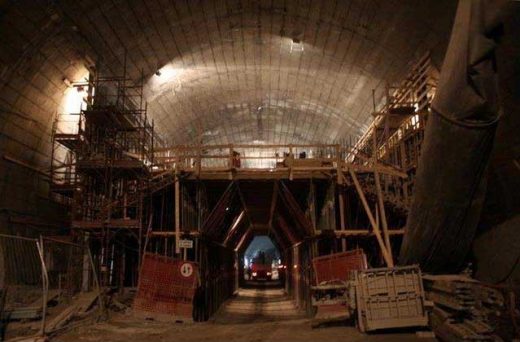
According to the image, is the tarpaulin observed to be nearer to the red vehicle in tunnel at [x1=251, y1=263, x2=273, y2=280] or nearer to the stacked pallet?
the stacked pallet

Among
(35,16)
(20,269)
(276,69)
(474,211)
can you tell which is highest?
(276,69)

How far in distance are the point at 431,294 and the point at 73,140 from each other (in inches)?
523

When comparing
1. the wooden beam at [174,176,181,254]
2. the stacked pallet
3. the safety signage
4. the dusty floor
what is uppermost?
the wooden beam at [174,176,181,254]

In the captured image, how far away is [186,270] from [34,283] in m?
5.21

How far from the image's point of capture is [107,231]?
634 inches

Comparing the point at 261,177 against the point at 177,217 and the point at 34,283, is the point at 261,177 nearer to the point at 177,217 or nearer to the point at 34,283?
the point at 177,217

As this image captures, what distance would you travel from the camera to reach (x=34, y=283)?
619 inches

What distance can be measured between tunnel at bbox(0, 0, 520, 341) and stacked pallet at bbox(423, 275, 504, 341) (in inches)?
1.7

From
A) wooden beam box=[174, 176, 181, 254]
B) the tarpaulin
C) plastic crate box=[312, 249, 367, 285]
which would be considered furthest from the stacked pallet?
wooden beam box=[174, 176, 181, 254]

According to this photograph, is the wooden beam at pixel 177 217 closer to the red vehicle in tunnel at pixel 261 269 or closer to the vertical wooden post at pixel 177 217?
the vertical wooden post at pixel 177 217

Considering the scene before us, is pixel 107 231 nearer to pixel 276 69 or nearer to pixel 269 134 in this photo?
pixel 276 69

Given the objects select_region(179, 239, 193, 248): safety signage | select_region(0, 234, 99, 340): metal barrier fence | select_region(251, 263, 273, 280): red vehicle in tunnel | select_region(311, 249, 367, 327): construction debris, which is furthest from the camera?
select_region(251, 263, 273, 280): red vehicle in tunnel

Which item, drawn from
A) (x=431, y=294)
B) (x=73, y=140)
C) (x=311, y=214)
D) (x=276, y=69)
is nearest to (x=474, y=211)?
(x=431, y=294)

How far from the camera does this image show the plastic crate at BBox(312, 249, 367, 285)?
1455cm
